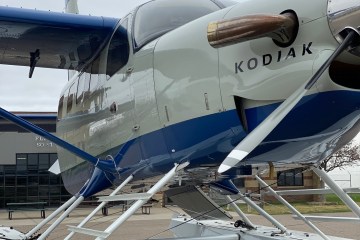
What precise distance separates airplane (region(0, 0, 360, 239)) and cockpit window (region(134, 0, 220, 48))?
0.01 m

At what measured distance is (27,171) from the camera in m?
30.3

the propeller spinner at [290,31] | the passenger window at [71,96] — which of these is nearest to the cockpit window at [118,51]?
the passenger window at [71,96]

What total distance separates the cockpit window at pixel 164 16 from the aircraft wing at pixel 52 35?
73 cm

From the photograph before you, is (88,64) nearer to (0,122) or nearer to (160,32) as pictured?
(160,32)

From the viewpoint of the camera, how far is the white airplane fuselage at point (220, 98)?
4.02 meters

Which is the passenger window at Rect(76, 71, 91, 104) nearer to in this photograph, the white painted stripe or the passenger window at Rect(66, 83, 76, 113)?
the passenger window at Rect(66, 83, 76, 113)

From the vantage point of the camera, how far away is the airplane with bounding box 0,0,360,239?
3.97 metres

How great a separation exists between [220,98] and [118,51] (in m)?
1.94

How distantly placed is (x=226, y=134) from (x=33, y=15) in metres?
2.94

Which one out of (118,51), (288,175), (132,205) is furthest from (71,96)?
(132,205)

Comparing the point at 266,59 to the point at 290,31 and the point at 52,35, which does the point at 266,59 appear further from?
the point at 52,35

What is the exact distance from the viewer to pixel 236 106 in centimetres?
450

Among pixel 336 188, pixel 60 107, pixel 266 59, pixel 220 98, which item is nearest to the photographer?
pixel 266 59

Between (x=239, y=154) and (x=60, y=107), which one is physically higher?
(x=60, y=107)
